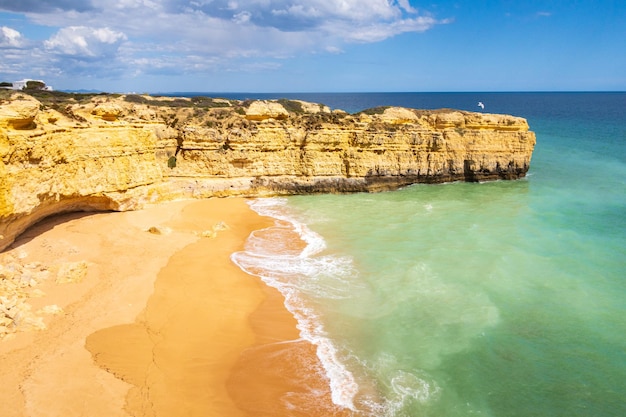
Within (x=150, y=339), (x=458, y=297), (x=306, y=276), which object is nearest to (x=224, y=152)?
(x=306, y=276)

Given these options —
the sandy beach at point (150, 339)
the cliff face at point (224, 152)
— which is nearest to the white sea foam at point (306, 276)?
the sandy beach at point (150, 339)

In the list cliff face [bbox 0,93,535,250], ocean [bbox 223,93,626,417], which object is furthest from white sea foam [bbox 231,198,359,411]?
cliff face [bbox 0,93,535,250]

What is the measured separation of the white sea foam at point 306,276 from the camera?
11.1 meters

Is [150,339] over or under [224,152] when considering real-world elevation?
under

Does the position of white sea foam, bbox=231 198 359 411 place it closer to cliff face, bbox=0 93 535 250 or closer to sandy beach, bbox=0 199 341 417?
sandy beach, bbox=0 199 341 417

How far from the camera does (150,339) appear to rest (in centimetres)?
1192

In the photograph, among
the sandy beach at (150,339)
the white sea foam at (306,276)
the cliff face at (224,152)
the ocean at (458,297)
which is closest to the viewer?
the sandy beach at (150,339)

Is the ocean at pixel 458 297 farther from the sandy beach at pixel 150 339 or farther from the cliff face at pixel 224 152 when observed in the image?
the cliff face at pixel 224 152

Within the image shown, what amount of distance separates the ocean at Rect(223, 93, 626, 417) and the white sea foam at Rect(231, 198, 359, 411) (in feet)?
0.16

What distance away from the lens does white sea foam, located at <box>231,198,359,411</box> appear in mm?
11055

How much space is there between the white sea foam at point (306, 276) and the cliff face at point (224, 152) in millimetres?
→ 6641

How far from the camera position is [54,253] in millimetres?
16516

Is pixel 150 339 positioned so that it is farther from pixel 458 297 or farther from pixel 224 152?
pixel 224 152

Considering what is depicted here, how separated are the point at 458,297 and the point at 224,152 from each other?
59.7 ft
